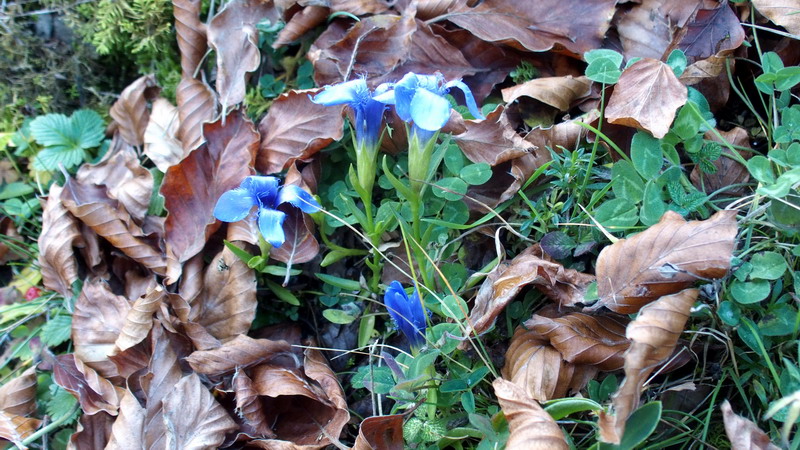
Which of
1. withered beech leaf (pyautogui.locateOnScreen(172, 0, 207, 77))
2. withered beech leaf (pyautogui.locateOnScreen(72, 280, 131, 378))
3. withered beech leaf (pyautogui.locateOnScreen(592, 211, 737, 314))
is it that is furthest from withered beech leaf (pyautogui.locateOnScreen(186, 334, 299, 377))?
withered beech leaf (pyautogui.locateOnScreen(172, 0, 207, 77))

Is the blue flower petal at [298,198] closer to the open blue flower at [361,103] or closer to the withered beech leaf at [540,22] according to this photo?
the open blue flower at [361,103]

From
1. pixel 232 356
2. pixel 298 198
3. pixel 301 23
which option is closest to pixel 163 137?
pixel 301 23

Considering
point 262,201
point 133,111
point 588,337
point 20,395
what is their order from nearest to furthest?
point 588,337, point 262,201, point 20,395, point 133,111

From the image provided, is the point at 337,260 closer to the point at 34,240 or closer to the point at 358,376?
the point at 358,376

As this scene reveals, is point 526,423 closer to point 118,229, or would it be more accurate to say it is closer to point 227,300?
point 227,300

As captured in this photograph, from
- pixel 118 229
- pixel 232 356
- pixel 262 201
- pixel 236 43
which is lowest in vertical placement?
pixel 232 356

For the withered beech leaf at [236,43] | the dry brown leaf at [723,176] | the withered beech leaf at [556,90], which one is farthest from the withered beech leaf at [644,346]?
the withered beech leaf at [236,43]
